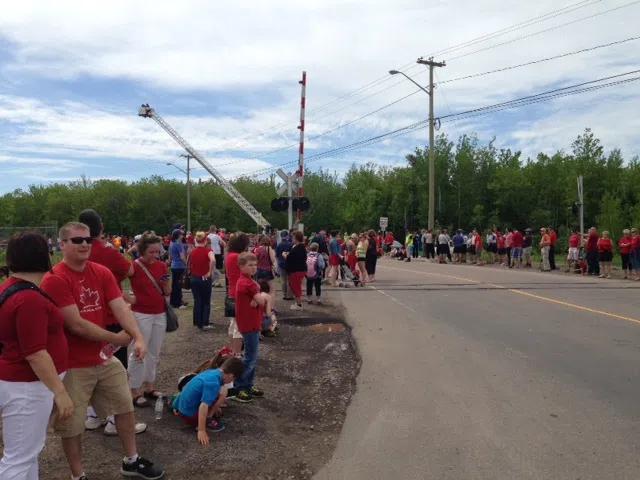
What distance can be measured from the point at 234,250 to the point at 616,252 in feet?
106

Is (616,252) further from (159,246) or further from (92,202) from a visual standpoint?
(92,202)

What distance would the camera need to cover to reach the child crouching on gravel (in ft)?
16.4

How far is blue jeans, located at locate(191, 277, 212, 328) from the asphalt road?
263cm

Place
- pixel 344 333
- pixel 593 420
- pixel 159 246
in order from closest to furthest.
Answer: pixel 593 420 → pixel 159 246 → pixel 344 333

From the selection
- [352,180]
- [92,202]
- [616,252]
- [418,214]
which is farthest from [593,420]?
[92,202]

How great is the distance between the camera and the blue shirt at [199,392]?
504 cm

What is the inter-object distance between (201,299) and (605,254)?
16.0m

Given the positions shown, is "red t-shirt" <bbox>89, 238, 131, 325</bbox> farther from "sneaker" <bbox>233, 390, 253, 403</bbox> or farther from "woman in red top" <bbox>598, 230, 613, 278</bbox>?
"woman in red top" <bbox>598, 230, 613, 278</bbox>

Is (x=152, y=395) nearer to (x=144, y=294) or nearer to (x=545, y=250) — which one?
(x=144, y=294)

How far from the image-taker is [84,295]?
12.4 ft

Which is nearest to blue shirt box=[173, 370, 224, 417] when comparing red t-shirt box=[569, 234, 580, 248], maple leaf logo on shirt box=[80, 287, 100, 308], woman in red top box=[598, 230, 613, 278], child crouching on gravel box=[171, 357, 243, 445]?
child crouching on gravel box=[171, 357, 243, 445]

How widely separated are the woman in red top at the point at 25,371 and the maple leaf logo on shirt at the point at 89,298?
55 cm

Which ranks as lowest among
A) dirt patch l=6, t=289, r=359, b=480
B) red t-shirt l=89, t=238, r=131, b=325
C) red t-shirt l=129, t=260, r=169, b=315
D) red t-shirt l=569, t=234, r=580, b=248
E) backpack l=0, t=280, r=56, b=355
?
dirt patch l=6, t=289, r=359, b=480

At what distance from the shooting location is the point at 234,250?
8188 mm
